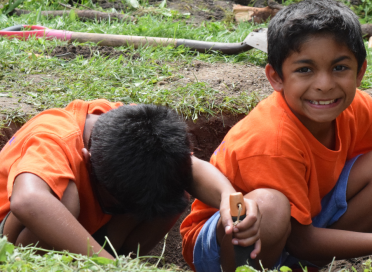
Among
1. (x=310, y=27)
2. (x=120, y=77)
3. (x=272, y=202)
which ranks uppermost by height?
(x=310, y=27)

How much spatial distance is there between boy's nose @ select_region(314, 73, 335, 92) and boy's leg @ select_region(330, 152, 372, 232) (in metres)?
0.48

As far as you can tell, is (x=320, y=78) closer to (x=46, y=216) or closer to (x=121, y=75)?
(x=46, y=216)

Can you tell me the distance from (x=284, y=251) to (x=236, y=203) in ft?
2.01

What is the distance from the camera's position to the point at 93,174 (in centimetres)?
198

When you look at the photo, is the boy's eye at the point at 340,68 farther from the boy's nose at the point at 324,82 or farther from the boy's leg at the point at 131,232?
the boy's leg at the point at 131,232

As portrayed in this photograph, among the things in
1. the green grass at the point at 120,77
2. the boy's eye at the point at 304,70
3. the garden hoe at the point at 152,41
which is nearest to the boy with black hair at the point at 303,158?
the boy's eye at the point at 304,70

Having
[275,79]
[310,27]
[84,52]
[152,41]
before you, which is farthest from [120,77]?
[310,27]

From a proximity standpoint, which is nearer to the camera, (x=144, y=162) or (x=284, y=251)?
(x=144, y=162)

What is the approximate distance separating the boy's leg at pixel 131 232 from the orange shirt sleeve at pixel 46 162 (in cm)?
53

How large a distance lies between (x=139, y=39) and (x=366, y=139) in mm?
2203

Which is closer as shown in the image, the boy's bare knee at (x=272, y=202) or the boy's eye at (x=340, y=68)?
the boy's bare knee at (x=272, y=202)

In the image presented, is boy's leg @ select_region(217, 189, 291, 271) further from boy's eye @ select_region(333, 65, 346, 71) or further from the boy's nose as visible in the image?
boy's eye @ select_region(333, 65, 346, 71)

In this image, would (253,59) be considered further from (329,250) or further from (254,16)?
(329,250)

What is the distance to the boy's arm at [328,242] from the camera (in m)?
2.01
